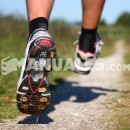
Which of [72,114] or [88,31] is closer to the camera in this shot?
[88,31]

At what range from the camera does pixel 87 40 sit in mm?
2488

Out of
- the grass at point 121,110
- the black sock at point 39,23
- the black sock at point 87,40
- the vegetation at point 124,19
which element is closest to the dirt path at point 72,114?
the grass at point 121,110

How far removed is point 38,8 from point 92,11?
1.12 ft

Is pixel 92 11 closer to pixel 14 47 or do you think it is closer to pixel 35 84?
pixel 35 84

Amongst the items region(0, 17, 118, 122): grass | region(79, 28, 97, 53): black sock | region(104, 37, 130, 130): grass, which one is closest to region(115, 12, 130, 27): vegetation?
region(0, 17, 118, 122): grass

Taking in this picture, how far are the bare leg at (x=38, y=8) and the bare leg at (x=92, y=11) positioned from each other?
0.24 meters

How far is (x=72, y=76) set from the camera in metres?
5.64

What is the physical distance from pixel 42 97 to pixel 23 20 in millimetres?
8802

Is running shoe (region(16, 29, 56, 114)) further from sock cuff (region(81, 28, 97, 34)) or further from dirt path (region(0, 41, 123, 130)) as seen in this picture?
sock cuff (region(81, 28, 97, 34))

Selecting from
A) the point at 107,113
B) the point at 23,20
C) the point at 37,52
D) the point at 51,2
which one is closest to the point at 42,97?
the point at 37,52

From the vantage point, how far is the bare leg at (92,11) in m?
2.34

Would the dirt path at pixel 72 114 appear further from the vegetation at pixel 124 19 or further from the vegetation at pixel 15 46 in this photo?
the vegetation at pixel 124 19

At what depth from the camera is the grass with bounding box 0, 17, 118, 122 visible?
122 inches

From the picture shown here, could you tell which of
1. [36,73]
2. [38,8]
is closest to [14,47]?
[38,8]
